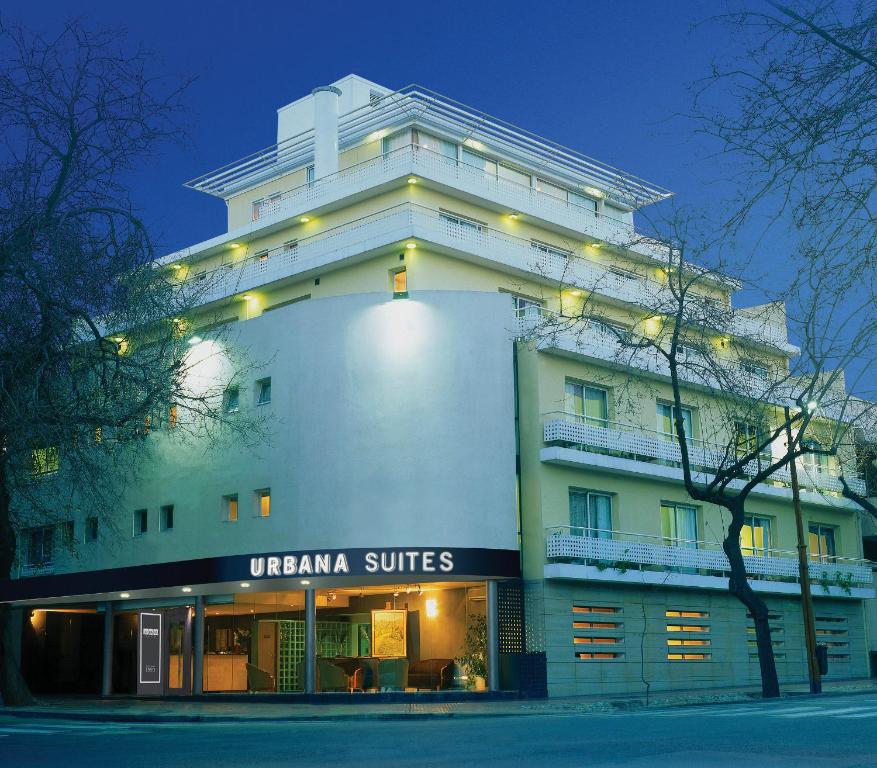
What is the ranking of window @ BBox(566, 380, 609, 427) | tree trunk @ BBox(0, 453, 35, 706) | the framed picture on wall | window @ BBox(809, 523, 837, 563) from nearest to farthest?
1. tree trunk @ BBox(0, 453, 35, 706)
2. the framed picture on wall
3. window @ BBox(566, 380, 609, 427)
4. window @ BBox(809, 523, 837, 563)

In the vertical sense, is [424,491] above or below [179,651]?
above

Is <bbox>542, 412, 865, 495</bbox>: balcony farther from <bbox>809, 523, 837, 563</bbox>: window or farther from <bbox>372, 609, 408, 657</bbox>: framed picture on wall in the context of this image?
<bbox>372, 609, 408, 657</bbox>: framed picture on wall

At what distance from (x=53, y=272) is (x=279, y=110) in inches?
1452

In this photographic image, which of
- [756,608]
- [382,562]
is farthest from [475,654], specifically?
[756,608]

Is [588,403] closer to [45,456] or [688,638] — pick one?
[688,638]

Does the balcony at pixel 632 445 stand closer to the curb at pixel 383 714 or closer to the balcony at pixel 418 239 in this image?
the balcony at pixel 418 239

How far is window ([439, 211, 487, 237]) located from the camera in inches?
1655

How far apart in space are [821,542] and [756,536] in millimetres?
5091

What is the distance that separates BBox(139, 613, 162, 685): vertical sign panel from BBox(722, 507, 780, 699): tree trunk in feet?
53.6

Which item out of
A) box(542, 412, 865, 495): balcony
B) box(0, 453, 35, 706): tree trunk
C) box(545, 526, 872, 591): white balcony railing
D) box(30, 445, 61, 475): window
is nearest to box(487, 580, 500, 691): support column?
box(545, 526, 872, 591): white balcony railing

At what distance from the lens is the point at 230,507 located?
39594 mm

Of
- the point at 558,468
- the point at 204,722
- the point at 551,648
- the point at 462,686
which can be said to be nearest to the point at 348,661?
the point at 462,686

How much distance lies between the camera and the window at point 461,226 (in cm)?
4203

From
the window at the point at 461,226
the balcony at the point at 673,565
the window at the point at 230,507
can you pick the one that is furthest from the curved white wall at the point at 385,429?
the window at the point at 461,226
